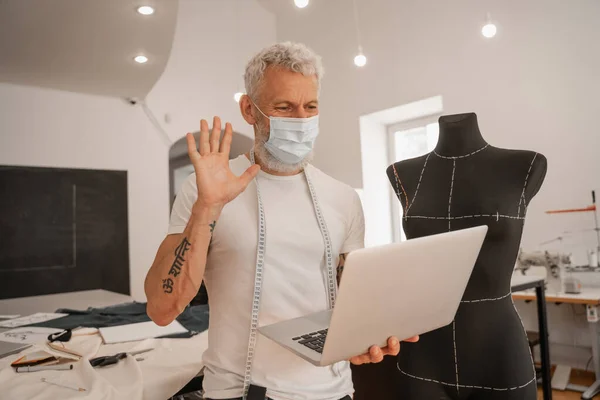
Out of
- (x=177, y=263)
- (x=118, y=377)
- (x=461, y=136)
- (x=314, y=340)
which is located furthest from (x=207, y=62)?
(x=314, y=340)

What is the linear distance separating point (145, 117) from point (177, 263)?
15.9 ft

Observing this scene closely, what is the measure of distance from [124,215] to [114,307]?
9.49 ft

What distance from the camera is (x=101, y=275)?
17.0 ft

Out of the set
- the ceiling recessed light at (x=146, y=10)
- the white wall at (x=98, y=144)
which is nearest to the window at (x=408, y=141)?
the white wall at (x=98, y=144)

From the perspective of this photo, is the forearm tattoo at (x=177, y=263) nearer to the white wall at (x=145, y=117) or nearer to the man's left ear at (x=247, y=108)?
the man's left ear at (x=247, y=108)

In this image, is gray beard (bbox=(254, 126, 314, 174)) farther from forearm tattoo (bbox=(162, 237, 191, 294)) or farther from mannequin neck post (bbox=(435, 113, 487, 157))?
mannequin neck post (bbox=(435, 113, 487, 157))

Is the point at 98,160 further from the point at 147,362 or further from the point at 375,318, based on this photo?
the point at 375,318

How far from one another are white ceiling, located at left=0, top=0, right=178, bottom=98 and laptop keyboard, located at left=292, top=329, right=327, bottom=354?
296cm

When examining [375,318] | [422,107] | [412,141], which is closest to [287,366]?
[375,318]

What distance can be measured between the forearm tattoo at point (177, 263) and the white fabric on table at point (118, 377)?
47 cm

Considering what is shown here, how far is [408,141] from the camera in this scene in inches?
230

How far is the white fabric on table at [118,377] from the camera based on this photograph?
51.3 inches

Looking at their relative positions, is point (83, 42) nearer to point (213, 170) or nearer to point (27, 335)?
point (27, 335)

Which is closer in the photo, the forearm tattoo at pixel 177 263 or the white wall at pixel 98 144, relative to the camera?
the forearm tattoo at pixel 177 263
